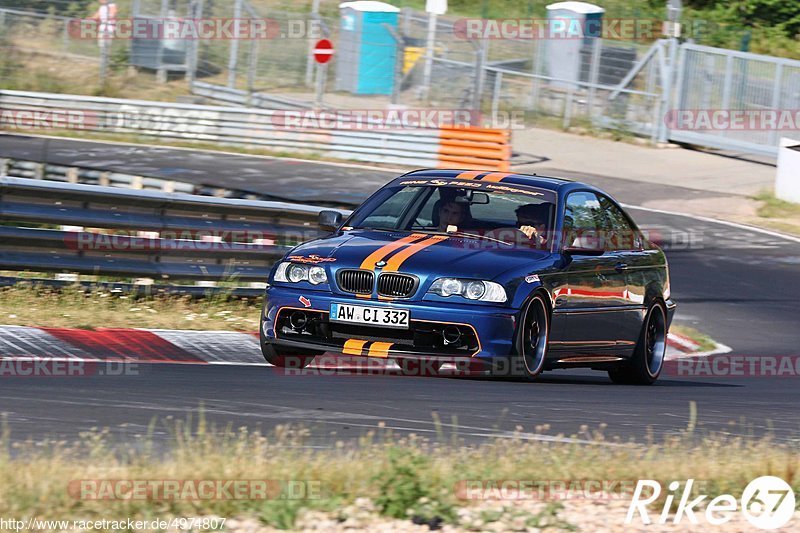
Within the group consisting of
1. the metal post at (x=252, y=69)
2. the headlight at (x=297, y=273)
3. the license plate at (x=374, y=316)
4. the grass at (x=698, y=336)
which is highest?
the metal post at (x=252, y=69)

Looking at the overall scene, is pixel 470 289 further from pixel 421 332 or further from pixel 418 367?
pixel 418 367

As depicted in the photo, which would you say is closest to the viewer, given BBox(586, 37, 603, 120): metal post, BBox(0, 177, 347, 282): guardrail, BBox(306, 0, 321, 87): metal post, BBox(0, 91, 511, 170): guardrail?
BBox(0, 177, 347, 282): guardrail

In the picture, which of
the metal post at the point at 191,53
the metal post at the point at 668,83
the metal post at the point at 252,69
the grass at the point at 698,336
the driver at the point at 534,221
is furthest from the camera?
the metal post at the point at 191,53

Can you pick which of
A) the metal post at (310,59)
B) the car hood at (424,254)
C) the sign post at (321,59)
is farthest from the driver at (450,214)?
the metal post at (310,59)

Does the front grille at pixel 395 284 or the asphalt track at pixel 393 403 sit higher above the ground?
the front grille at pixel 395 284

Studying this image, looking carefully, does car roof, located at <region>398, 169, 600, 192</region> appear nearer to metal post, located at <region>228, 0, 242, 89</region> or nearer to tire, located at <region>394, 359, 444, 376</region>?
tire, located at <region>394, 359, 444, 376</region>

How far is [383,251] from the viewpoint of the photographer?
8.36 m

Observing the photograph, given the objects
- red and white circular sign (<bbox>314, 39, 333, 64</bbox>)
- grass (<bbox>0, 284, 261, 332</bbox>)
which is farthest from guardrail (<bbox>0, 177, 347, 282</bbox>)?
red and white circular sign (<bbox>314, 39, 333, 64</bbox>)

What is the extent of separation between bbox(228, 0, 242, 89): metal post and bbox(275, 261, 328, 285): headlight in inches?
979

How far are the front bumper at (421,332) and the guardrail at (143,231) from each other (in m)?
3.29

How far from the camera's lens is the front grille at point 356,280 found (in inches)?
322

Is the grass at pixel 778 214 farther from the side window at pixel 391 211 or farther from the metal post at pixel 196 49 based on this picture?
the metal post at pixel 196 49

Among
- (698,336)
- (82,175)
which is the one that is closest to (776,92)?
(82,175)

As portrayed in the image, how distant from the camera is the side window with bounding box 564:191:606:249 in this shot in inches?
361
